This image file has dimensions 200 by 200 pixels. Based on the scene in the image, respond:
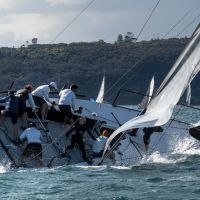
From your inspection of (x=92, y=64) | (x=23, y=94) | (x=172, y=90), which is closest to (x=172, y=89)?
(x=172, y=90)

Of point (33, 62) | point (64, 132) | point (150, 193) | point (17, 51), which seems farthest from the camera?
point (17, 51)

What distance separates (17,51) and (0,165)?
9569 centimetres

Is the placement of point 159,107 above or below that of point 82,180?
above

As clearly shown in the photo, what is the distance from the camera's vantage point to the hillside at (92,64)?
99481 mm

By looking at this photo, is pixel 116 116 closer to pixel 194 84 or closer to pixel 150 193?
pixel 150 193

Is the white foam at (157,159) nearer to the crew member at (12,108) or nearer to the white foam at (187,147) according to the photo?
the white foam at (187,147)

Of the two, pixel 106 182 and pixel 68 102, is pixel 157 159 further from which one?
pixel 106 182

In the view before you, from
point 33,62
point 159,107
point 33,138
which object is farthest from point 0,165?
point 33,62

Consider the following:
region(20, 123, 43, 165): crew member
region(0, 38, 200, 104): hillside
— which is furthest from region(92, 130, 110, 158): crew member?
region(0, 38, 200, 104): hillside

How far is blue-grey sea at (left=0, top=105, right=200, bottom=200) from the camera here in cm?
1570

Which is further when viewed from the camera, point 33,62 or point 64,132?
point 33,62

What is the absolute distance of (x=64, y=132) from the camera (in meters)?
21.6

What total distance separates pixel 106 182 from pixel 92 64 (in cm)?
10233

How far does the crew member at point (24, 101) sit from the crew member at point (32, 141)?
64cm
